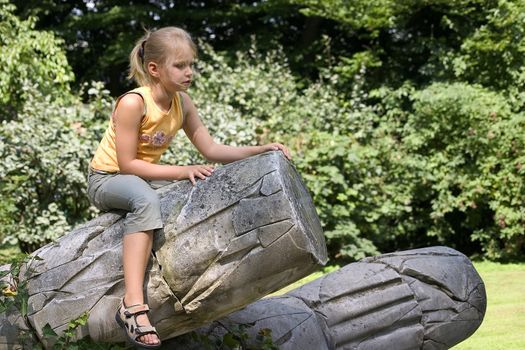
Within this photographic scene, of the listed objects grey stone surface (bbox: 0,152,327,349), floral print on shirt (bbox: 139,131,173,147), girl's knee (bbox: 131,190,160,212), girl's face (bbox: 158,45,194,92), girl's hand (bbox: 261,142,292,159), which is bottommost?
grey stone surface (bbox: 0,152,327,349)

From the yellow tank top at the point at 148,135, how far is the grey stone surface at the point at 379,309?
3.78 ft

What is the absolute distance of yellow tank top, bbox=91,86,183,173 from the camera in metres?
3.92

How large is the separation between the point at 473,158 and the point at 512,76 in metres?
1.35

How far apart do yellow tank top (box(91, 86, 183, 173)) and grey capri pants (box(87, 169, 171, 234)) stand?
0.20 ft

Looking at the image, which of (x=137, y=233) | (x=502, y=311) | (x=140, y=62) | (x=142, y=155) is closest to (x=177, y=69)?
(x=140, y=62)

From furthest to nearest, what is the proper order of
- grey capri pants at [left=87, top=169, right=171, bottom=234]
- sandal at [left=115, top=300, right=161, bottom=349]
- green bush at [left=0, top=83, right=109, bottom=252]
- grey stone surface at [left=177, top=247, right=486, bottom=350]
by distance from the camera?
green bush at [left=0, top=83, right=109, bottom=252]
grey stone surface at [left=177, top=247, right=486, bottom=350]
grey capri pants at [left=87, top=169, right=171, bottom=234]
sandal at [left=115, top=300, right=161, bottom=349]

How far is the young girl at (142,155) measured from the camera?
3664 millimetres

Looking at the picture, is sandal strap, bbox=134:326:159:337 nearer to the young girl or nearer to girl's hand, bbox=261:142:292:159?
the young girl

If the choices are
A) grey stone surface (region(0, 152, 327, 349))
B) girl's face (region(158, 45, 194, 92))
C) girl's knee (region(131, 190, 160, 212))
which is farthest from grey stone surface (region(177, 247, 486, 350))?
girl's face (region(158, 45, 194, 92))

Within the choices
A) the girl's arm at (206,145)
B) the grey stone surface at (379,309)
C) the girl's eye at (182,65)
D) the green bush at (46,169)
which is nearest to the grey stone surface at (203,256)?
the girl's arm at (206,145)

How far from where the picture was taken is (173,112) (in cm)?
409

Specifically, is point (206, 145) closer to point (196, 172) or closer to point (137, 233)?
point (196, 172)

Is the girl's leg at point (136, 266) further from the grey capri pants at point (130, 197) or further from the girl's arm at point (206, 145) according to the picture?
the girl's arm at point (206, 145)

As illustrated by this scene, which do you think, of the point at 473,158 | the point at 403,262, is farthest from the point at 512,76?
the point at 403,262
